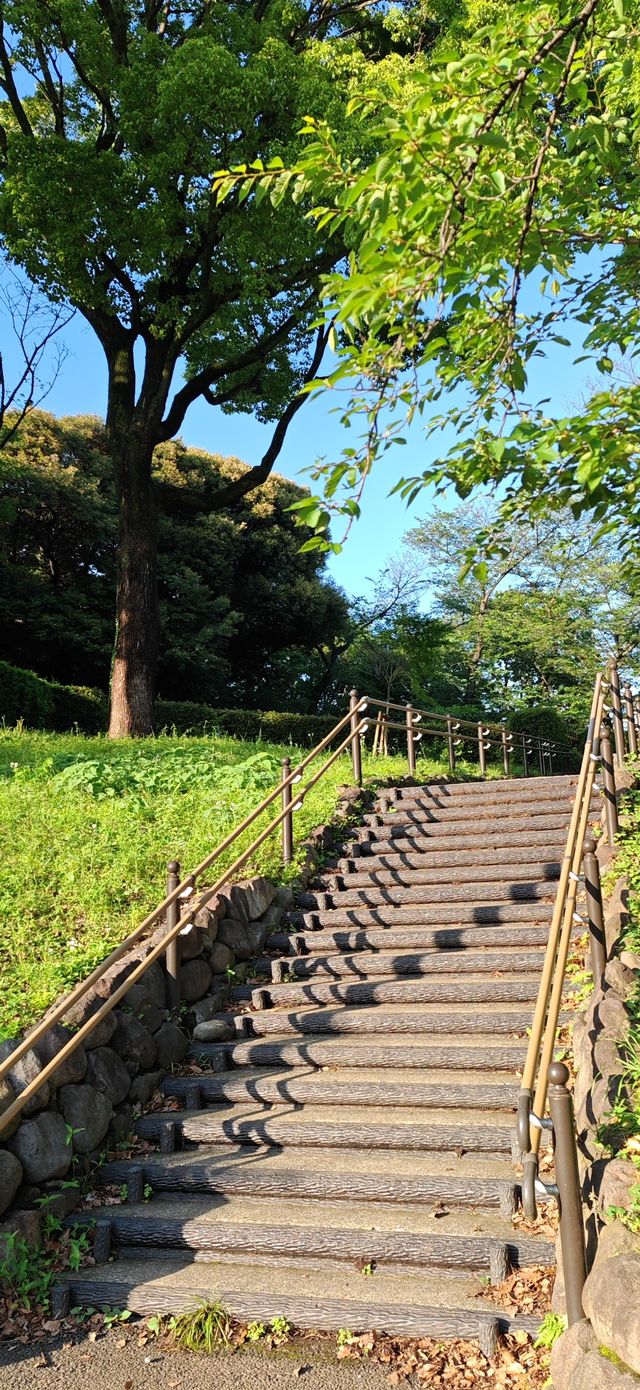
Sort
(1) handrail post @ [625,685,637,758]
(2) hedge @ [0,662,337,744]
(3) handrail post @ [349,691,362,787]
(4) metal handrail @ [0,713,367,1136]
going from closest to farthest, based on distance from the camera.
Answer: (4) metal handrail @ [0,713,367,1136], (3) handrail post @ [349,691,362,787], (1) handrail post @ [625,685,637,758], (2) hedge @ [0,662,337,744]

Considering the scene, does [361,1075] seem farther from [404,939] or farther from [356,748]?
[356,748]

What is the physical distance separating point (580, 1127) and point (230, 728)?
1559 cm

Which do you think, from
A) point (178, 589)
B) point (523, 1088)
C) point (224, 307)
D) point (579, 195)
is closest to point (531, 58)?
point (579, 195)

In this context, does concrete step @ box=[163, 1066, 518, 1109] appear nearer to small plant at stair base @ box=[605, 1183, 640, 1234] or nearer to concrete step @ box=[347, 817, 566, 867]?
small plant at stair base @ box=[605, 1183, 640, 1234]

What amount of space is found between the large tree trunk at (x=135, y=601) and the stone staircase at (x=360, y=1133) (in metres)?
7.51

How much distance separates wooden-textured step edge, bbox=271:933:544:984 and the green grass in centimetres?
111

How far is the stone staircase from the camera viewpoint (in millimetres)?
3891

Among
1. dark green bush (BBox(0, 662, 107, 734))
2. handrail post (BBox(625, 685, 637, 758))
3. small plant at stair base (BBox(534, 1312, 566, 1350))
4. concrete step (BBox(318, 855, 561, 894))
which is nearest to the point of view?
small plant at stair base (BBox(534, 1312, 566, 1350))

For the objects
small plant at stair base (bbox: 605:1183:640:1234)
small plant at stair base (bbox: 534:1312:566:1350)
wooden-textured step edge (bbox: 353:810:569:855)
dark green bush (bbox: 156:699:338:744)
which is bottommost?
small plant at stair base (bbox: 534:1312:566:1350)

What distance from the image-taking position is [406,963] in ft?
21.8

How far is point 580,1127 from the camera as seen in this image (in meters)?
3.99

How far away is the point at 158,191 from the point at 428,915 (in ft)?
37.0

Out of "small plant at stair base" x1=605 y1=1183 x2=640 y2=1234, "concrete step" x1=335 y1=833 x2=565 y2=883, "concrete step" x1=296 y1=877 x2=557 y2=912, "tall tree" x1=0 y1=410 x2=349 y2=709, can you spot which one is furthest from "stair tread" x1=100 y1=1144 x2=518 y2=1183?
"tall tree" x1=0 y1=410 x2=349 y2=709

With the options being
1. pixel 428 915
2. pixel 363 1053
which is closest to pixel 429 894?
pixel 428 915
